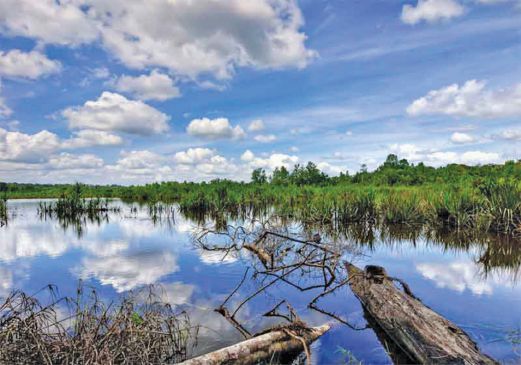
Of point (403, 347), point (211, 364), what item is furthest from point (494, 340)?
point (211, 364)

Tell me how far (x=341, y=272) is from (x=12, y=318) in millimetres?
5747

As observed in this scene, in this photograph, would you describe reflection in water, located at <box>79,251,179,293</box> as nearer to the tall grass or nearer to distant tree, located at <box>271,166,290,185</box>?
the tall grass

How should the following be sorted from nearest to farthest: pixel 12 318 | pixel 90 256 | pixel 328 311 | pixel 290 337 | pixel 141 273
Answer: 1. pixel 12 318
2. pixel 290 337
3. pixel 328 311
4. pixel 141 273
5. pixel 90 256

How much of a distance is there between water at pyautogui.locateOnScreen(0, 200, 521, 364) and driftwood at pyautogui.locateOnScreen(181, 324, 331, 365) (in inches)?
15.0

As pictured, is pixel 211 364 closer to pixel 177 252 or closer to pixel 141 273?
pixel 141 273

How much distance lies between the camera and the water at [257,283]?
484cm

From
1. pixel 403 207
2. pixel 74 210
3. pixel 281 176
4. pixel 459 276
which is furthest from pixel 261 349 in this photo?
pixel 281 176

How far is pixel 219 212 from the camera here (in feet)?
68.0

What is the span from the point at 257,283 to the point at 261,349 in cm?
356

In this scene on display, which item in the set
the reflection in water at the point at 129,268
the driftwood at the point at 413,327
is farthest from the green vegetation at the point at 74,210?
the driftwood at the point at 413,327

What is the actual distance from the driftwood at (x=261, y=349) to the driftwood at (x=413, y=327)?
1.10 meters

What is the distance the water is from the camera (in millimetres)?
4836

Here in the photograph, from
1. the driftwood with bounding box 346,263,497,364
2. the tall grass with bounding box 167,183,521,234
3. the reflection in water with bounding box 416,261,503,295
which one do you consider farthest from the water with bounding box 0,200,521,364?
the tall grass with bounding box 167,183,521,234

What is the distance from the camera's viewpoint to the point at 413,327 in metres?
4.26
